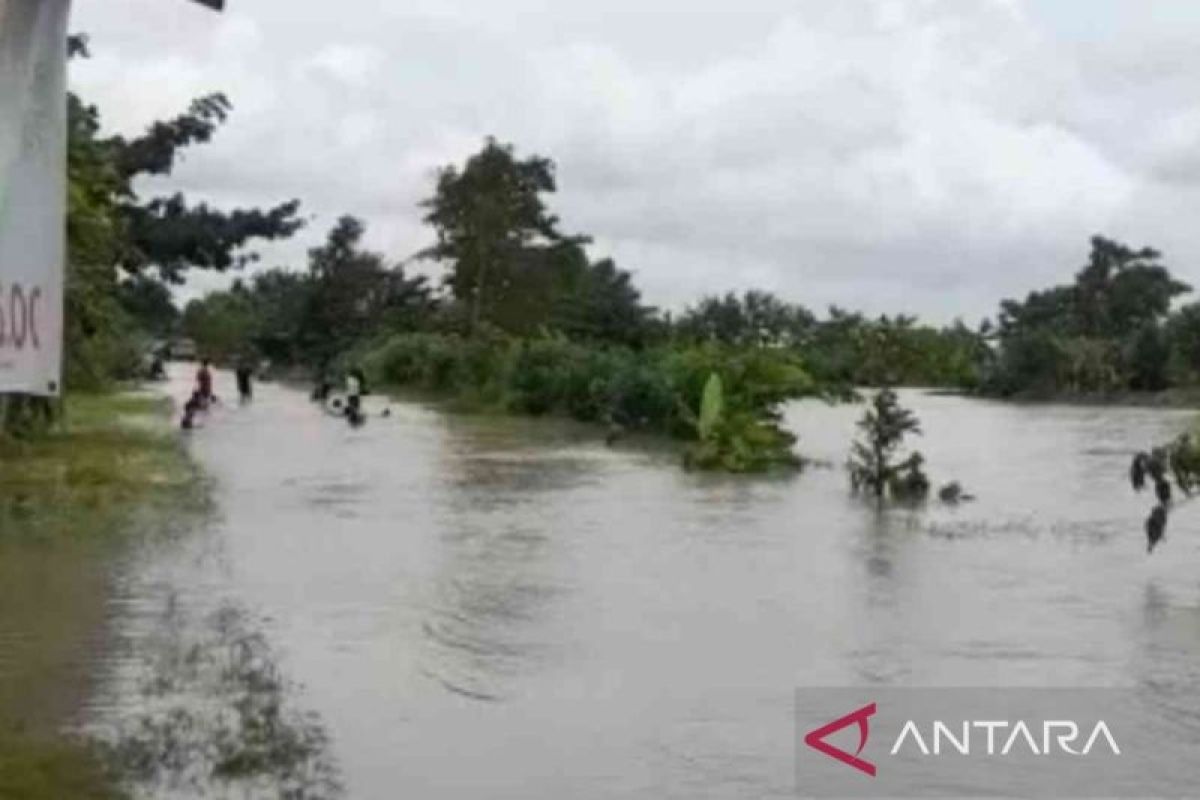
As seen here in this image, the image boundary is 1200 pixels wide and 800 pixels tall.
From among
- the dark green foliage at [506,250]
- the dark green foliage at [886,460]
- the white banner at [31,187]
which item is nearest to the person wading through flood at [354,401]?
the dark green foliage at [886,460]

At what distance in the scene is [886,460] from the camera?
23.8 meters

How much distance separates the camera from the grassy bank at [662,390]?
2967cm

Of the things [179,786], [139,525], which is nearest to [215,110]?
[139,525]

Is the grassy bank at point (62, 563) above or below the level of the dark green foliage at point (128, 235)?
below

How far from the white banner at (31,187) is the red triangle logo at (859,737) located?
17.4 feet

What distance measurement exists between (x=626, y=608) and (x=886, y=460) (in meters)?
12.4

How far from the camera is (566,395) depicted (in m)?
44.3

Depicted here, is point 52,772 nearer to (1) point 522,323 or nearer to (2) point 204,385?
(2) point 204,385

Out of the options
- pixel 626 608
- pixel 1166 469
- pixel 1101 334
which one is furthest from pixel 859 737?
pixel 1101 334

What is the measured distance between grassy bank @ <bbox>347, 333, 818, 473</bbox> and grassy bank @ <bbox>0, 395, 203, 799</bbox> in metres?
8.64

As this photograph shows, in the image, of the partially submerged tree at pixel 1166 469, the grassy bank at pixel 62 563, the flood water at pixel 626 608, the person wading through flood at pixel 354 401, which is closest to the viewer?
the grassy bank at pixel 62 563

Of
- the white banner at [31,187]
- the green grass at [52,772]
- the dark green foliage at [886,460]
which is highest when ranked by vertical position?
the white banner at [31,187]

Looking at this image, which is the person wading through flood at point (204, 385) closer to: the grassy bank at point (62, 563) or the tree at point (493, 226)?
the grassy bank at point (62, 563)

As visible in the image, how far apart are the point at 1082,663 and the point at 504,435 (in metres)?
27.0
